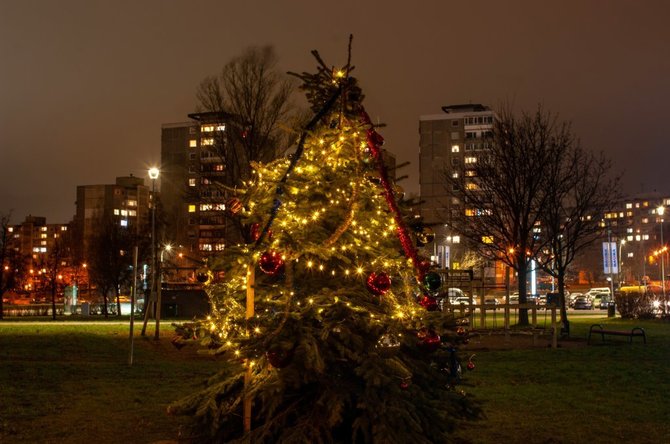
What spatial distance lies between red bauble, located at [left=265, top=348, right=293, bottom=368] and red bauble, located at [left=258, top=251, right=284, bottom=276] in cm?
86

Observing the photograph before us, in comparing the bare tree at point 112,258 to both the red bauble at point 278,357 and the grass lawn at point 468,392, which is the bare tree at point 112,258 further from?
the red bauble at point 278,357

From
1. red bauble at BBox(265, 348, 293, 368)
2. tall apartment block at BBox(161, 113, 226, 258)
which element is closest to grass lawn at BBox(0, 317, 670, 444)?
red bauble at BBox(265, 348, 293, 368)

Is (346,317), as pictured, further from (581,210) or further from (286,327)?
(581,210)

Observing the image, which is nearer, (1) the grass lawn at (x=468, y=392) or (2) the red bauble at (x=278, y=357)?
(2) the red bauble at (x=278, y=357)

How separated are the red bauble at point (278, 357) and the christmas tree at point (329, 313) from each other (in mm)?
11

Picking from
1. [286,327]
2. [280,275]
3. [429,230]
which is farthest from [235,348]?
[429,230]

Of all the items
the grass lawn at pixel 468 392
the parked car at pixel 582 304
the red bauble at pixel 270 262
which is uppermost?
the red bauble at pixel 270 262

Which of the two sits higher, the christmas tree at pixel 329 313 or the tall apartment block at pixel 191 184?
the tall apartment block at pixel 191 184

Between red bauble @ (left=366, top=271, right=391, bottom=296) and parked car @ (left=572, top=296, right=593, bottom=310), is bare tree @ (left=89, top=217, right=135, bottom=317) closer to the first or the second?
parked car @ (left=572, top=296, right=593, bottom=310)

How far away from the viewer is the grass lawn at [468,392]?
31.9 feet

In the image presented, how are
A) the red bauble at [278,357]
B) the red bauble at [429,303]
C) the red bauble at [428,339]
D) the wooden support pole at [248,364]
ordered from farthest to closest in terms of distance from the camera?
the red bauble at [429,303]
the wooden support pole at [248,364]
the red bauble at [428,339]
the red bauble at [278,357]

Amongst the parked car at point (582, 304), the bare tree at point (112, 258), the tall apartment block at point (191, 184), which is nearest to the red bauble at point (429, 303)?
the tall apartment block at point (191, 184)

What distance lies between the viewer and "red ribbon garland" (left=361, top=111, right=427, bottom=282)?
8.20 metres

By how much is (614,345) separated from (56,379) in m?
16.3
